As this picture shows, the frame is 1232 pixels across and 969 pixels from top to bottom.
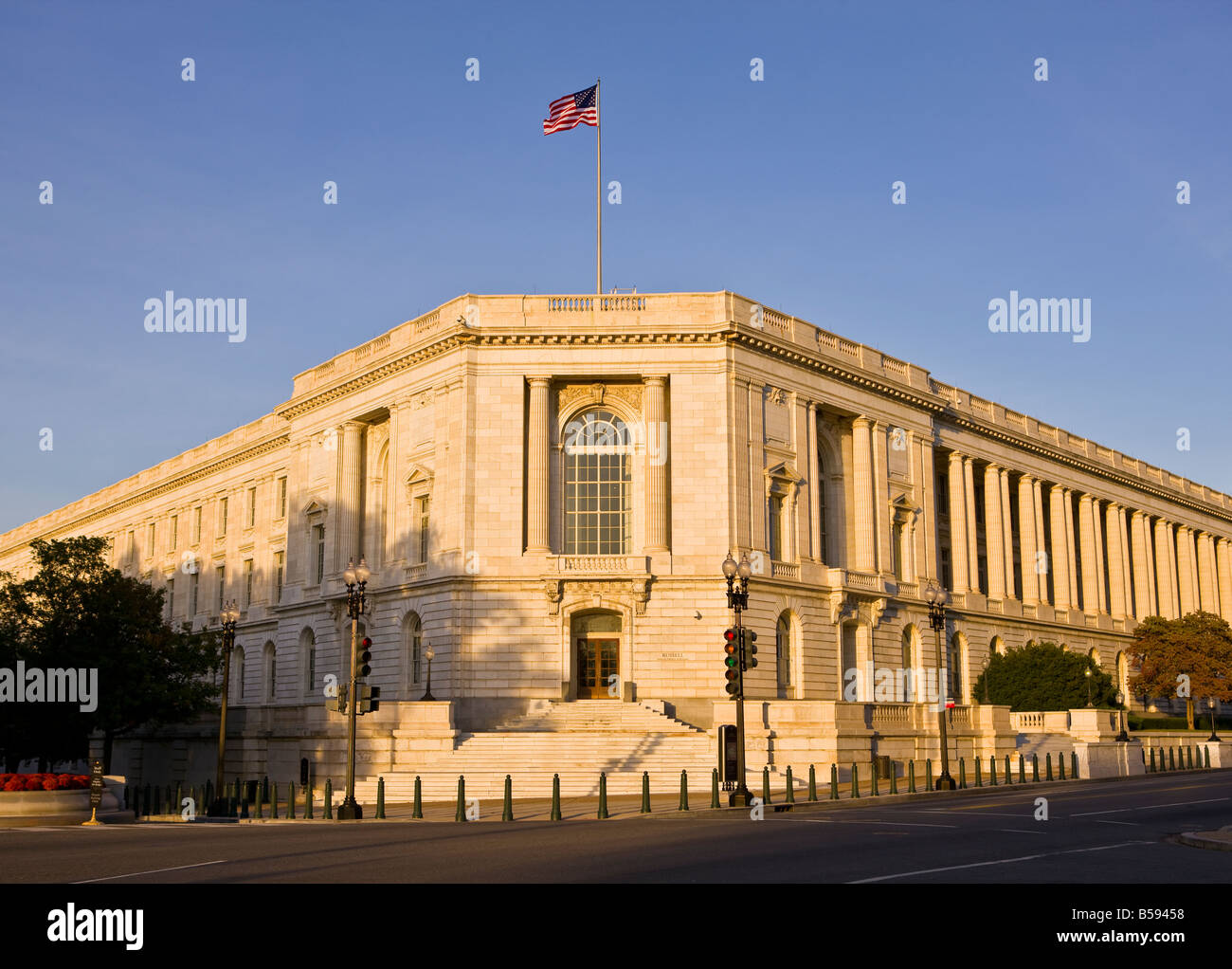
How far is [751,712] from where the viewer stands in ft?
139

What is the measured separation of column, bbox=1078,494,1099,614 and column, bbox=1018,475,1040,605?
23.5 ft

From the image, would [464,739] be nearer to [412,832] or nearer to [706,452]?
[706,452]

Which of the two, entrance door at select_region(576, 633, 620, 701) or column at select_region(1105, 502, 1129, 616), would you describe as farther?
column at select_region(1105, 502, 1129, 616)

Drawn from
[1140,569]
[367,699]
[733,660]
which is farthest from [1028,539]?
[367,699]

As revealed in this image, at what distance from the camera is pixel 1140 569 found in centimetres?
8794

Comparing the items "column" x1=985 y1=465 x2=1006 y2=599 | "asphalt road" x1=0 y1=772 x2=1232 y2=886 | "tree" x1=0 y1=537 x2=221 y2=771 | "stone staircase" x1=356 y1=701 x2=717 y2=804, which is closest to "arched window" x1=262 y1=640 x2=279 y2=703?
"tree" x1=0 y1=537 x2=221 y2=771

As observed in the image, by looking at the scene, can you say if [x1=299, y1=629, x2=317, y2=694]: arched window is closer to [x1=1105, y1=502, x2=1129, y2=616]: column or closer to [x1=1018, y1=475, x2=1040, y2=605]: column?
[x1=1018, y1=475, x2=1040, y2=605]: column

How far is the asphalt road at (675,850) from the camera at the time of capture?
15.0 m

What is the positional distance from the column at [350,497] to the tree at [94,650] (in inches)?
398

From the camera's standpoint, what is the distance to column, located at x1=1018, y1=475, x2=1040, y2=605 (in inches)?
2960

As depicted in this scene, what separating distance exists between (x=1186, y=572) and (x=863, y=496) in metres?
48.7
